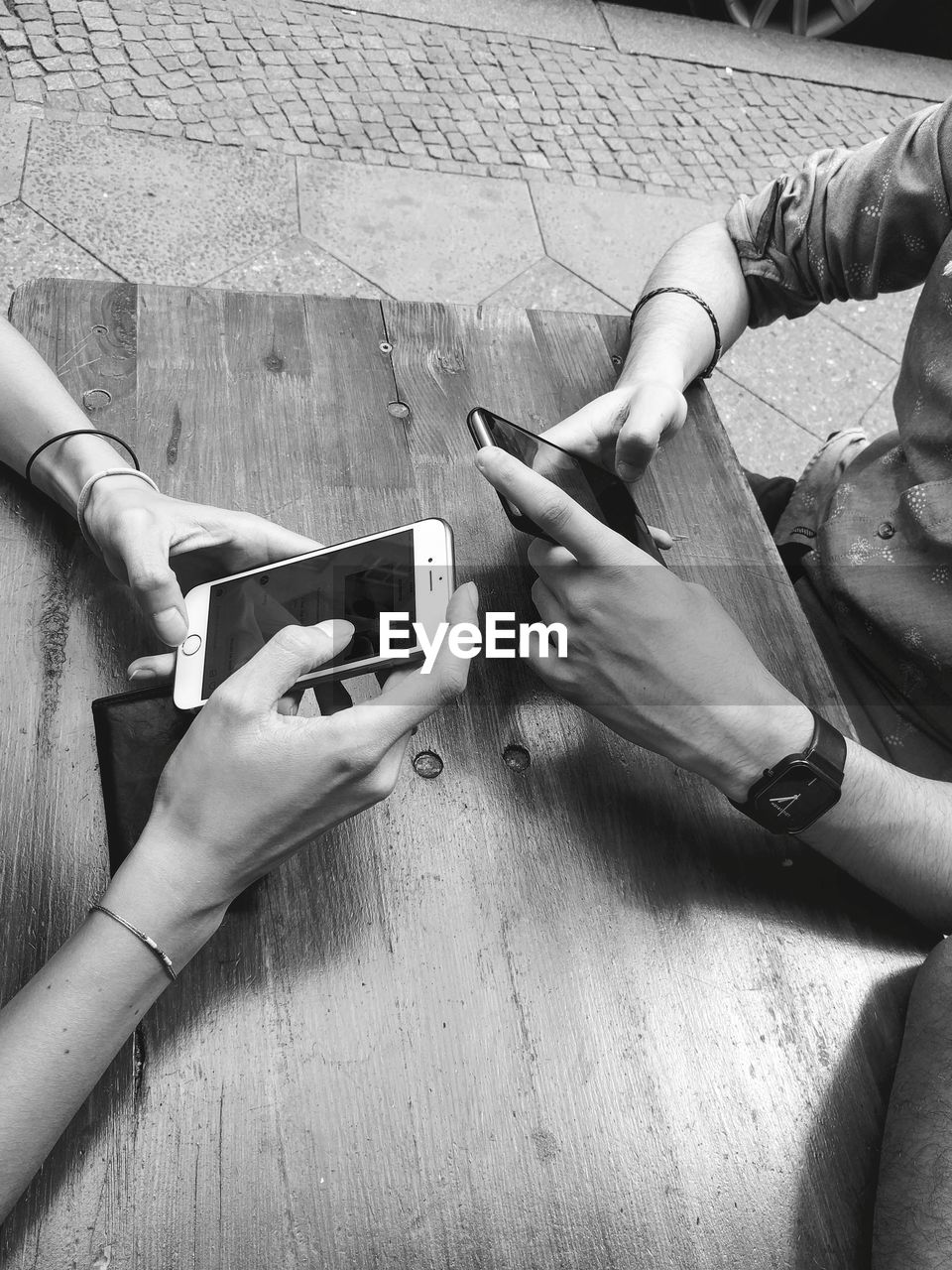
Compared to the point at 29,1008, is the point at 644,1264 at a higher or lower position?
lower

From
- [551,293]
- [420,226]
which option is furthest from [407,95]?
[551,293]

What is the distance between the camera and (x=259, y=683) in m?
0.87

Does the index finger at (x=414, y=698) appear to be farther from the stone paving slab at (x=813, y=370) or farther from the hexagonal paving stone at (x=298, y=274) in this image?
the stone paving slab at (x=813, y=370)

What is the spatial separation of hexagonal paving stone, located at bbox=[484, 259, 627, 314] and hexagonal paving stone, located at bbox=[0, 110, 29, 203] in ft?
5.07

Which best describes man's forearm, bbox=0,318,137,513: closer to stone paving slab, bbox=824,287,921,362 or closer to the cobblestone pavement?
the cobblestone pavement

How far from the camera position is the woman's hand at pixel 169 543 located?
0.99 m

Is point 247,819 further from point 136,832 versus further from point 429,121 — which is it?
point 429,121

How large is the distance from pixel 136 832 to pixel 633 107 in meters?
3.93

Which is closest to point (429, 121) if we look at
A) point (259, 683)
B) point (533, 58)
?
point (533, 58)

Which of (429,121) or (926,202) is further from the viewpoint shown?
(429,121)

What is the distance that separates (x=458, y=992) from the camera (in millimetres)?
891

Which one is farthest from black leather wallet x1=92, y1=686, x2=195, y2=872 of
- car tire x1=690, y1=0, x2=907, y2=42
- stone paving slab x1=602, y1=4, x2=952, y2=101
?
car tire x1=690, y1=0, x2=907, y2=42

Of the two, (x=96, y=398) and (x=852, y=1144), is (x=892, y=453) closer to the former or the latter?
(x=852, y=1144)

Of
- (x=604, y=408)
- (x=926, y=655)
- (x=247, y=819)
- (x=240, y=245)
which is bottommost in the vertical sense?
(x=240, y=245)
